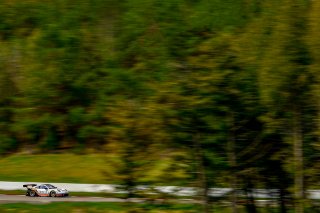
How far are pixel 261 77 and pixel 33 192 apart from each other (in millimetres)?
15709

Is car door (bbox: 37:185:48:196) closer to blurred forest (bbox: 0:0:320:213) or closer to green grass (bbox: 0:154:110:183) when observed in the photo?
green grass (bbox: 0:154:110:183)

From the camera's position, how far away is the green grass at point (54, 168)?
104ft

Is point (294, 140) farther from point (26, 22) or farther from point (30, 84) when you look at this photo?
point (26, 22)

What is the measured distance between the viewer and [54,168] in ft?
111

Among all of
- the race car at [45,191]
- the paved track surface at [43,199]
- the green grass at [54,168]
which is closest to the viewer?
the paved track surface at [43,199]

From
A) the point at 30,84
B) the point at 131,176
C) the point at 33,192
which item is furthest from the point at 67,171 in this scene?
the point at 131,176

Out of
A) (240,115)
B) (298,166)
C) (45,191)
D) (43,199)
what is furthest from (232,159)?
(45,191)

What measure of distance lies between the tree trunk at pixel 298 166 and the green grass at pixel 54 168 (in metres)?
16.0

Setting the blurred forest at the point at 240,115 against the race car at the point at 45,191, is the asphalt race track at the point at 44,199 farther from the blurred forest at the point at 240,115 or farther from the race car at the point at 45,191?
the blurred forest at the point at 240,115

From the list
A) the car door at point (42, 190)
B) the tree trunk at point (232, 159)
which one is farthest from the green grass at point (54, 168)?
the tree trunk at point (232, 159)

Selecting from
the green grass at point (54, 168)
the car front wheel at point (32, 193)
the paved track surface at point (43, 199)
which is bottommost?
the paved track surface at point (43, 199)

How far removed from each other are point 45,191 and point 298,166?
1564 centimetres

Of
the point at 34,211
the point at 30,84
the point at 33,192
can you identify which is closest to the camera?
the point at 34,211

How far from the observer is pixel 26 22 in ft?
157
